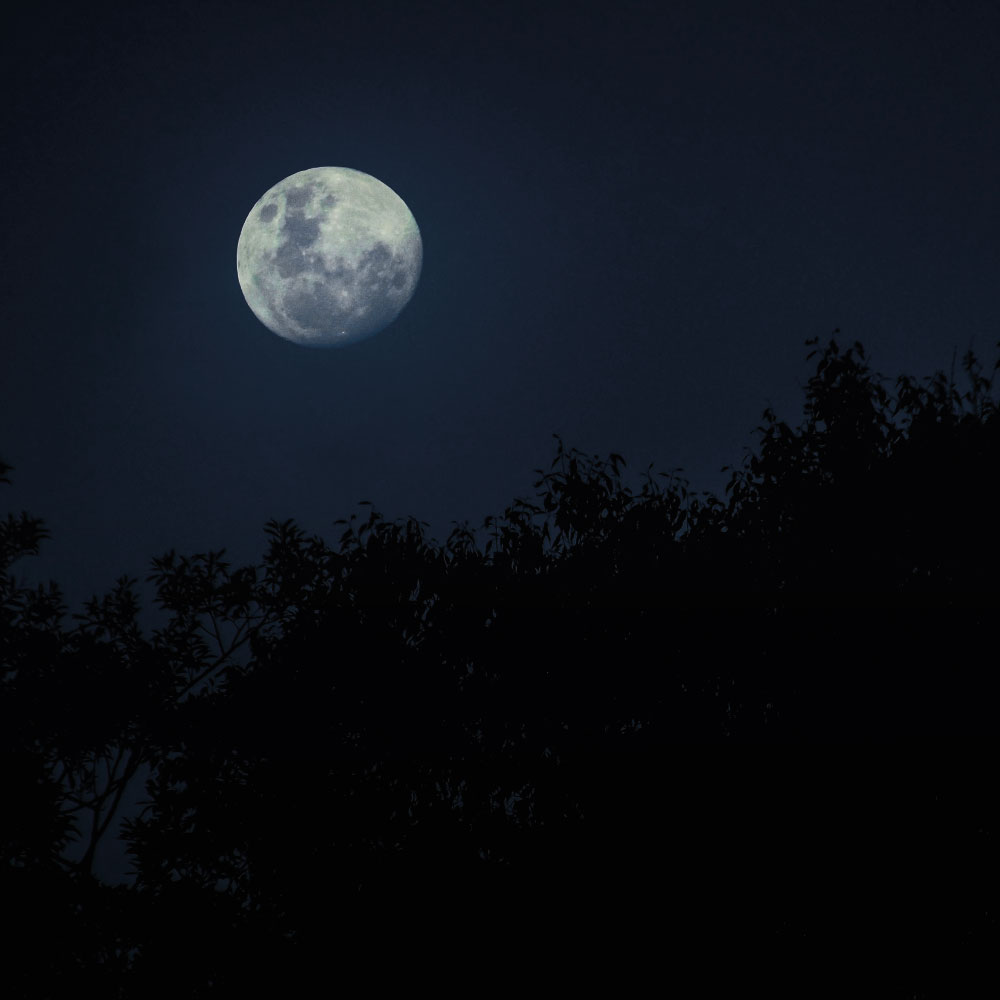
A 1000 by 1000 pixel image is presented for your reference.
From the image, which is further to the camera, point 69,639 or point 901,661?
point 69,639

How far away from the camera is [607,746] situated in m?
13.8

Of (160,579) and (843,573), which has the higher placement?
(160,579)

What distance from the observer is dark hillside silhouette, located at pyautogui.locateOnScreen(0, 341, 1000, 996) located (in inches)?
487

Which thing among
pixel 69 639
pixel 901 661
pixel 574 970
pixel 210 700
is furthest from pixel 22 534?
pixel 901 661

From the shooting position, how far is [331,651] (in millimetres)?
15977

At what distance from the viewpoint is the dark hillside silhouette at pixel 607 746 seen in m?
12.4

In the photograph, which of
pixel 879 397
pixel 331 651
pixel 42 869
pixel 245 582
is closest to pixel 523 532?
pixel 331 651

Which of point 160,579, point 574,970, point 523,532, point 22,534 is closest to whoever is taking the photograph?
point 574,970

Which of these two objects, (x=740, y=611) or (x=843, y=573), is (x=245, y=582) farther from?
(x=843, y=573)

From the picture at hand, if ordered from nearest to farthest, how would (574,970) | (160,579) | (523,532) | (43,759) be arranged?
(574,970), (43,759), (523,532), (160,579)

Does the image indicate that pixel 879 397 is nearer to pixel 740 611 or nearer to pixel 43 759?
pixel 740 611

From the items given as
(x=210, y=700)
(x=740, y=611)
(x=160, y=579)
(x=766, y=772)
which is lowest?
(x=766, y=772)

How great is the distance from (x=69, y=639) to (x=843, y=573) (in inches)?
720

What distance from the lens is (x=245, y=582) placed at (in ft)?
71.9
